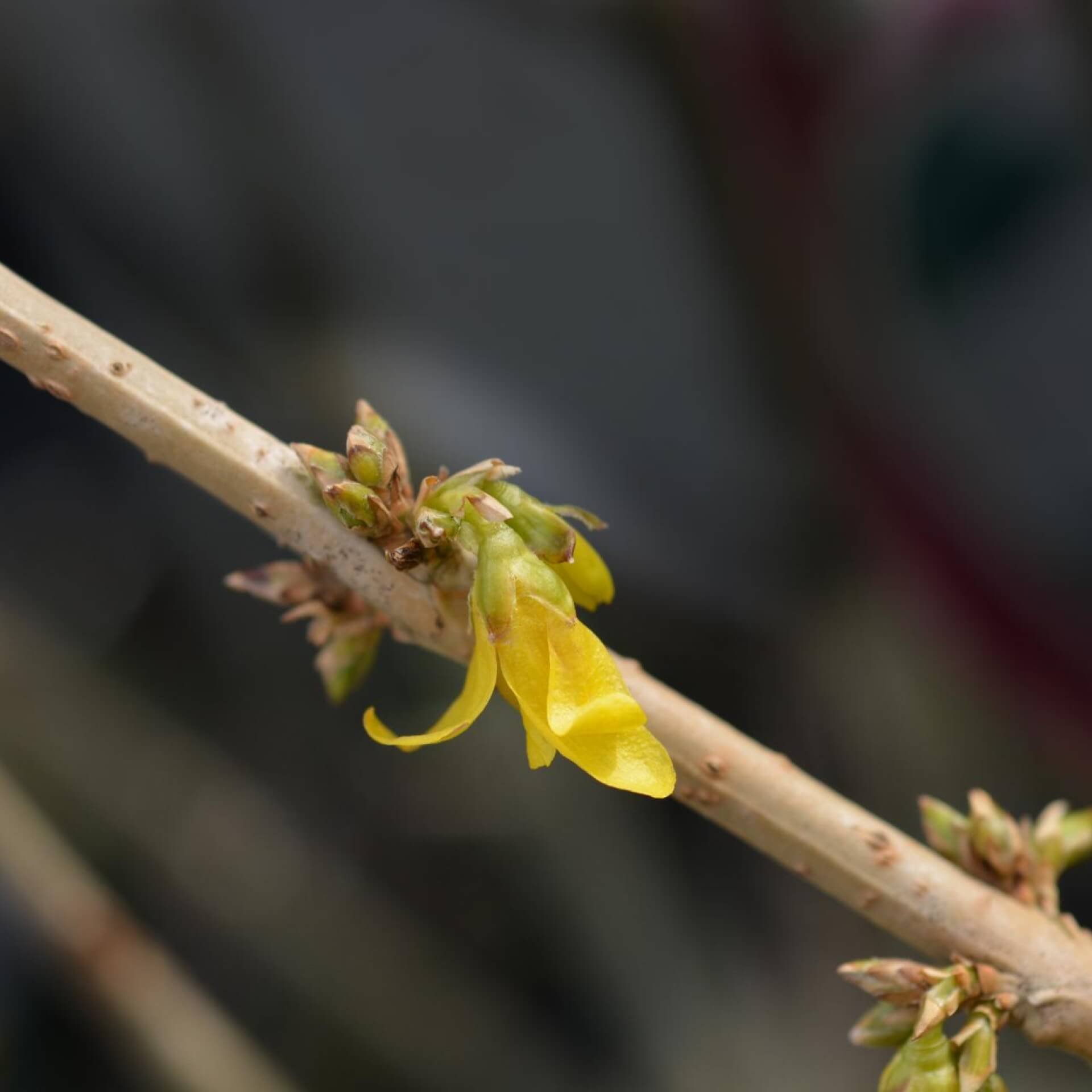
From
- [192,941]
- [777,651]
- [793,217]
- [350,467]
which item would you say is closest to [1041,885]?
[350,467]

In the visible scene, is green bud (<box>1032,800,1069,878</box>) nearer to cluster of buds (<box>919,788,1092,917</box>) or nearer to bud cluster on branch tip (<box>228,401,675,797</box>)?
cluster of buds (<box>919,788,1092,917</box>)

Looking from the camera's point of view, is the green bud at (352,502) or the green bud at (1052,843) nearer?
the green bud at (352,502)

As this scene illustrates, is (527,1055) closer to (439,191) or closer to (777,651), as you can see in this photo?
(777,651)

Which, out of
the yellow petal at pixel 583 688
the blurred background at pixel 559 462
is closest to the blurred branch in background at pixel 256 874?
the blurred background at pixel 559 462

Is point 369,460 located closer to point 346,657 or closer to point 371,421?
point 371,421

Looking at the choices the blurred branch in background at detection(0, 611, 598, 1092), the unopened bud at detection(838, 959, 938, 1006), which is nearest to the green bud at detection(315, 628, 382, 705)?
the unopened bud at detection(838, 959, 938, 1006)

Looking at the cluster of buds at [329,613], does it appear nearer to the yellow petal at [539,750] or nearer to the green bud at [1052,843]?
the yellow petal at [539,750]
